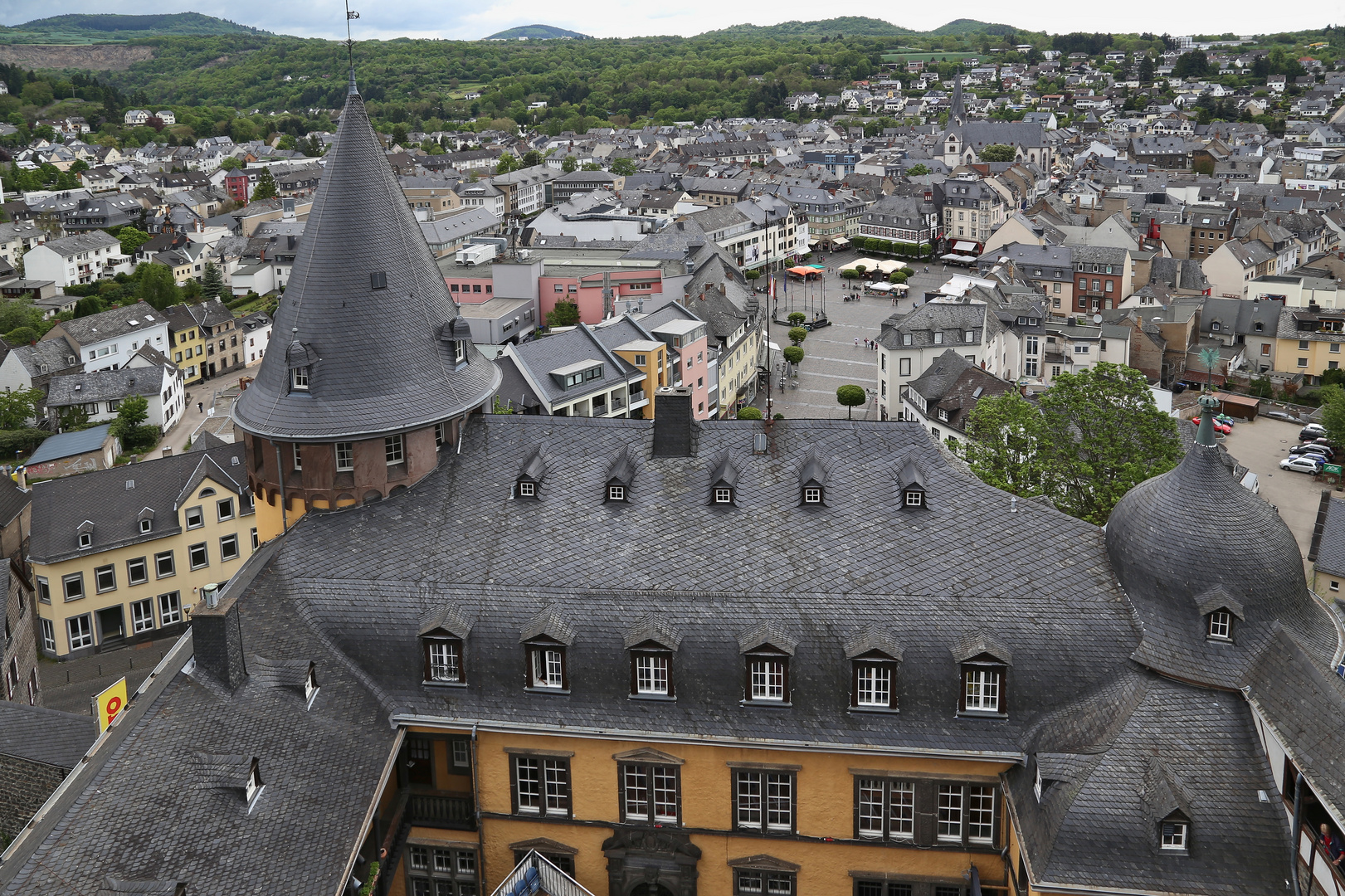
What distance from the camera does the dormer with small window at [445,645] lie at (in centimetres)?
3191

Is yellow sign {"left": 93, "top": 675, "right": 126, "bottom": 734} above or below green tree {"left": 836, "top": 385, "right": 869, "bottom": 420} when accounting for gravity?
above

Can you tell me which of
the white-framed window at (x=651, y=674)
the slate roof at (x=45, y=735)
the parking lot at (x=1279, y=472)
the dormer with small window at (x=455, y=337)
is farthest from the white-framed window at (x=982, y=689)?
the parking lot at (x=1279, y=472)

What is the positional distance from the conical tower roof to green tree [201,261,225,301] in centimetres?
14422

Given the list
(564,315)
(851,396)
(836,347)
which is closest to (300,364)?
(851,396)

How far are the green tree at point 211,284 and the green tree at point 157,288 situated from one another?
4.80 meters

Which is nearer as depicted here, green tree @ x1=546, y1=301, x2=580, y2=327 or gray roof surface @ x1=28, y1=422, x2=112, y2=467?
gray roof surface @ x1=28, y1=422, x2=112, y2=467

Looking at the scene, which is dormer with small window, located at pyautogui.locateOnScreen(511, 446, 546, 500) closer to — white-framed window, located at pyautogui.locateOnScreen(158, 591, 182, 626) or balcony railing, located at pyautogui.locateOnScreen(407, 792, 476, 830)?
balcony railing, located at pyautogui.locateOnScreen(407, 792, 476, 830)

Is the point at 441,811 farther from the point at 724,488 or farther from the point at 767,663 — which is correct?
the point at 724,488

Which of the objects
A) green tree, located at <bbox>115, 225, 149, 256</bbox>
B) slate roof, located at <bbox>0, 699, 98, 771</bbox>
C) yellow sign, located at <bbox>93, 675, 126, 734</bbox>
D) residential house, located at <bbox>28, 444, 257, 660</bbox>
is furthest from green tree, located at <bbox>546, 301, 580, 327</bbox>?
yellow sign, located at <bbox>93, 675, 126, 734</bbox>

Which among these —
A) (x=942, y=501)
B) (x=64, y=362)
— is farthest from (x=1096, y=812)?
(x=64, y=362)

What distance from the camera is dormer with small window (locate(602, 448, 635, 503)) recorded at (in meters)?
34.9

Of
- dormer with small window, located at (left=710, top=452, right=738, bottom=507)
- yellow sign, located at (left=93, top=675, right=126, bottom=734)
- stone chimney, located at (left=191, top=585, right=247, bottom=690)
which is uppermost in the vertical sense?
dormer with small window, located at (left=710, top=452, right=738, bottom=507)

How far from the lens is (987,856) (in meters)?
31.3

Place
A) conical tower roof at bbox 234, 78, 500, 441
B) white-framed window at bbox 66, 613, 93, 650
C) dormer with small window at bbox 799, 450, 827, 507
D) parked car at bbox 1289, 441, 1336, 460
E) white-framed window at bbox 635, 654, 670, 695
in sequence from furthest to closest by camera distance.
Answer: parked car at bbox 1289, 441, 1336, 460 → white-framed window at bbox 66, 613, 93, 650 → conical tower roof at bbox 234, 78, 500, 441 → dormer with small window at bbox 799, 450, 827, 507 → white-framed window at bbox 635, 654, 670, 695
